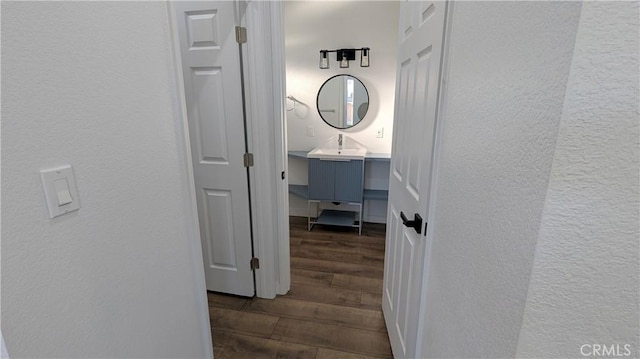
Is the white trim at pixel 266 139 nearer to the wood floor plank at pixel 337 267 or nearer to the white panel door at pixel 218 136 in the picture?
the white panel door at pixel 218 136

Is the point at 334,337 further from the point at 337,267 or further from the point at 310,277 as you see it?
the point at 337,267

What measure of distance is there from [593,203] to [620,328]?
0.74 feet

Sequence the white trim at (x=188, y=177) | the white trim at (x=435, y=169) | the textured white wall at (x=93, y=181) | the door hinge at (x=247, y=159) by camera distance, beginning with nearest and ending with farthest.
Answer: the textured white wall at (x=93, y=181) → the white trim at (x=435, y=169) → the white trim at (x=188, y=177) → the door hinge at (x=247, y=159)

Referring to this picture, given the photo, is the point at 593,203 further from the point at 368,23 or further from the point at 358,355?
the point at 368,23

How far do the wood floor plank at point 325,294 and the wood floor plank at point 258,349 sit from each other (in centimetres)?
42

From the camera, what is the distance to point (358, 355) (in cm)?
161

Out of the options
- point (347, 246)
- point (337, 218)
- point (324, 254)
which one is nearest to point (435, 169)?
point (324, 254)

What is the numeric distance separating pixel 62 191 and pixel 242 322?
1.49 m

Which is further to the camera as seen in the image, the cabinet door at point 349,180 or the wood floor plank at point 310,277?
the cabinet door at point 349,180

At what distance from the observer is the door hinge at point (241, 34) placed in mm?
1642

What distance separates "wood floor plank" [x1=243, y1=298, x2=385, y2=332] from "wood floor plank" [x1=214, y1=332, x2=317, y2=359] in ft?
0.74

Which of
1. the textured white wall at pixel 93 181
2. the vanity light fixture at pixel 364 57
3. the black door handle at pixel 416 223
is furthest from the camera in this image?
the vanity light fixture at pixel 364 57

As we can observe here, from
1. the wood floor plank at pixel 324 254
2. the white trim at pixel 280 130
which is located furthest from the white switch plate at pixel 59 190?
the wood floor plank at pixel 324 254

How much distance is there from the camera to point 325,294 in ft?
6.98
